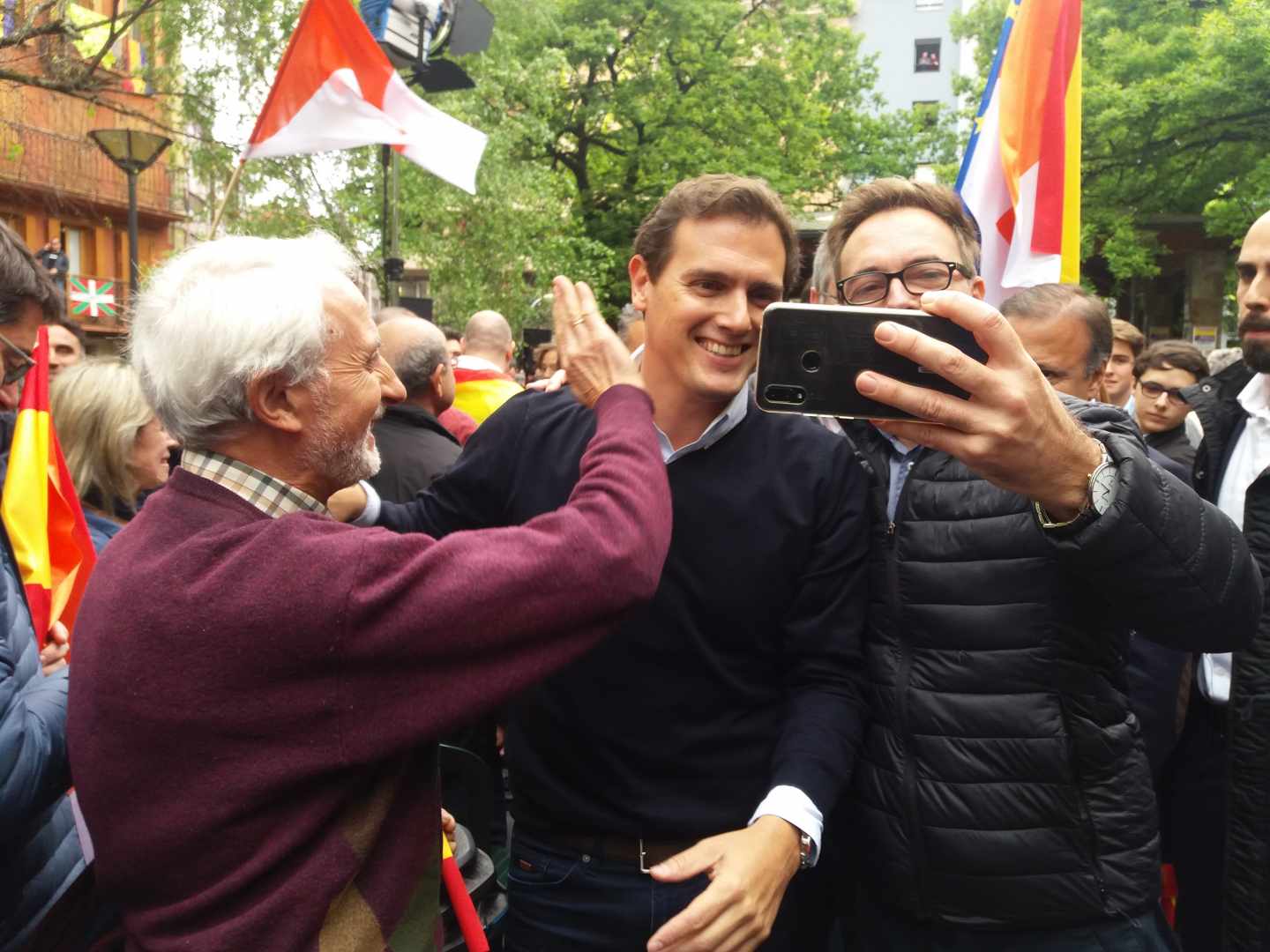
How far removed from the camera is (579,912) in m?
1.97

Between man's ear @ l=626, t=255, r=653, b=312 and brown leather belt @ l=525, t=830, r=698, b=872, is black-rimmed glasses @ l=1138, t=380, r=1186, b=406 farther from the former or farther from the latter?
brown leather belt @ l=525, t=830, r=698, b=872

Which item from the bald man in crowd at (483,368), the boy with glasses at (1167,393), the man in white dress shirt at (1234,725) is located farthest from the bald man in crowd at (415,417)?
the boy with glasses at (1167,393)

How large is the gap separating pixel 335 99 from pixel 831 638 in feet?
15.8

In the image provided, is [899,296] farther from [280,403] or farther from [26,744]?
[26,744]

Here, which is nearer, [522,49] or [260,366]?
[260,366]

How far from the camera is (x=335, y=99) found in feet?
18.6

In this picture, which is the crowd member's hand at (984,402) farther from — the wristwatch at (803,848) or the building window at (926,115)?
the building window at (926,115)

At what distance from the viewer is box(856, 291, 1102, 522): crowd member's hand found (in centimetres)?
124

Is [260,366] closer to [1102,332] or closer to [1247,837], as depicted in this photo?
[1247,837]

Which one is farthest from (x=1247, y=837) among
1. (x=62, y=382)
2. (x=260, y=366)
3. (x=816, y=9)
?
(x=816, y=9)

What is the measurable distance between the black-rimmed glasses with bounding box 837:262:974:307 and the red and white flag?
3.76 metres

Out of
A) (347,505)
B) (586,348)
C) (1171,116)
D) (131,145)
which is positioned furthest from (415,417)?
(1171,116)

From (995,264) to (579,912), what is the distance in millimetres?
3443

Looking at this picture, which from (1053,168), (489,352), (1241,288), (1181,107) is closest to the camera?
(1241,288)
